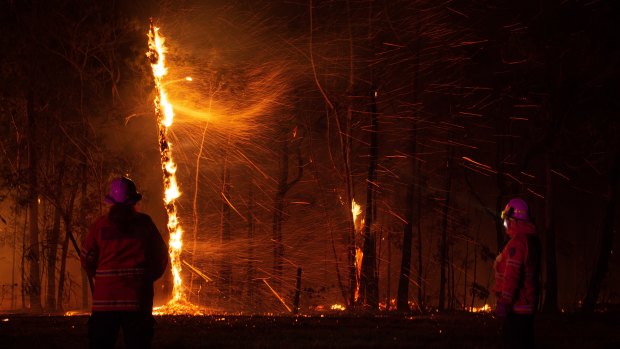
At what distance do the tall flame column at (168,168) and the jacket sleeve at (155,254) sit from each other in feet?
35.9

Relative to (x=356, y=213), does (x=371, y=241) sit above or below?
below

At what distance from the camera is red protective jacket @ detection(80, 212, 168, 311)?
5637 millimetres

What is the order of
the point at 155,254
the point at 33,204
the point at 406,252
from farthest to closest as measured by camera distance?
the point at 406,252
the point at 33,204
the point at 155,254

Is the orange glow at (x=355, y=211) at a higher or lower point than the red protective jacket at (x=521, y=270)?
higher

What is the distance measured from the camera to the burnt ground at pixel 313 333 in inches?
335

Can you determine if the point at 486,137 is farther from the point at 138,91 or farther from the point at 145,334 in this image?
the point at 145,334

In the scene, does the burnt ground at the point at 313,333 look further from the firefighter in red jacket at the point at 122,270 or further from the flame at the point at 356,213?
the flame at the point at 356,213

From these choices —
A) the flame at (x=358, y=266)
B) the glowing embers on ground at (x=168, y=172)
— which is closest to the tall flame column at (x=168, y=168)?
the glowing embers on ground at (x=168, y=172)

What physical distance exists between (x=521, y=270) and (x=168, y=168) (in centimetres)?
1152

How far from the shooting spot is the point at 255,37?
20.8 m

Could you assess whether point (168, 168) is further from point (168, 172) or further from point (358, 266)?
point (358, 266)

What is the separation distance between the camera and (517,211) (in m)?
6.80

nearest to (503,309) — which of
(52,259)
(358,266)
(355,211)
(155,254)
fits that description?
(155,254)

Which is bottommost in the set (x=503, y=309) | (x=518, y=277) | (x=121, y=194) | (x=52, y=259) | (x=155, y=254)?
(x=52, y=259)
